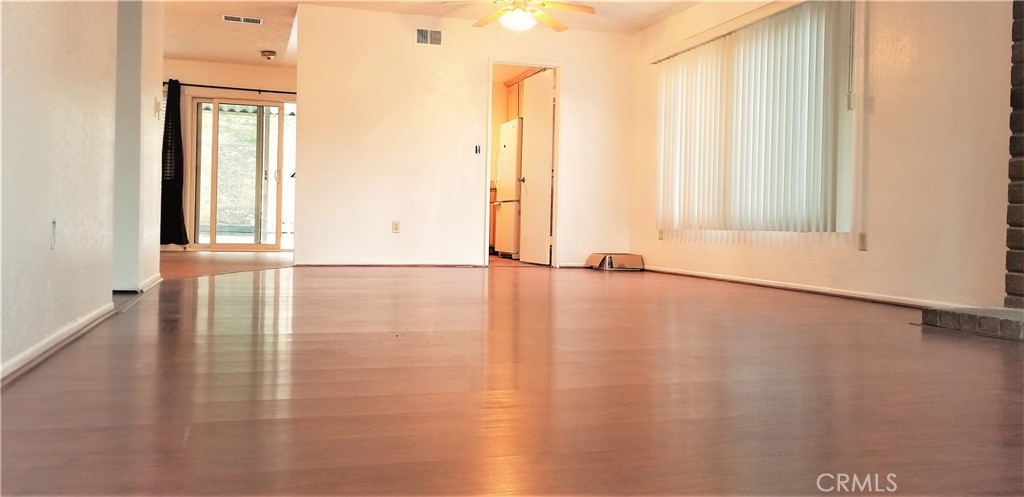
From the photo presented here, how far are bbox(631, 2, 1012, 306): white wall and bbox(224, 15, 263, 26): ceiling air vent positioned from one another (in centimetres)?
574

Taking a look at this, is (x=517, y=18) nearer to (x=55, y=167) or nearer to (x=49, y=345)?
(x=55, y=167)

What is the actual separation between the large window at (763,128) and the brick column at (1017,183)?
1.21 meters

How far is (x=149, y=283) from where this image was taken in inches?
159

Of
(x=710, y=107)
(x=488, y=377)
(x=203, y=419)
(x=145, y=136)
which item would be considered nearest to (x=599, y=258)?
(x=710, y=107)

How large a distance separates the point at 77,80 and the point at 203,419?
1.52 metres

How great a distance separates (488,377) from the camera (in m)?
1.79

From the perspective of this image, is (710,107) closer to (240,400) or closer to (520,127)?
(520,127)

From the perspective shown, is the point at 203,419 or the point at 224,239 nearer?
the point at 203,419

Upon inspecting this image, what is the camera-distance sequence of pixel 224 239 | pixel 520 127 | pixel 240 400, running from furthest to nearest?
pixel 224 239, pixel 520 127, pixel 240 400

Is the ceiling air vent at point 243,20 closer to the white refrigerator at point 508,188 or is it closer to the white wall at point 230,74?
the white wall at point 230,74

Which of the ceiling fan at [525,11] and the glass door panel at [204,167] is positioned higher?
the ceiling fan at [525,11]

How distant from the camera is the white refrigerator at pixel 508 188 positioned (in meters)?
8.61

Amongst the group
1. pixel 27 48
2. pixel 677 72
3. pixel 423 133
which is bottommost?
pixel 27 48

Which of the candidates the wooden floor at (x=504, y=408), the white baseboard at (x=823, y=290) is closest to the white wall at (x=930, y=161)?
the white baseboard at (x=823, y=290)
